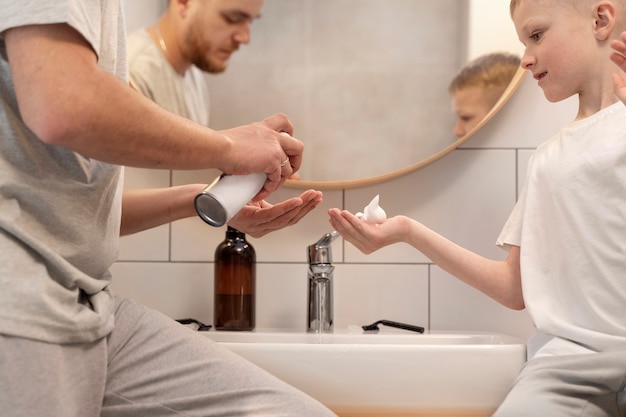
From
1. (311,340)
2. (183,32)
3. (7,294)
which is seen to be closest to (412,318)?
(311,340)

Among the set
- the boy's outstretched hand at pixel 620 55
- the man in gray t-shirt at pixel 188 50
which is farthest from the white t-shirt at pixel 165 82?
the boy's outstretched hand at pixel 620 55

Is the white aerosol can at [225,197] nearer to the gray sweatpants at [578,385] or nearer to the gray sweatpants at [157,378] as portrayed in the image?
the gray sweatpants at [157,378]

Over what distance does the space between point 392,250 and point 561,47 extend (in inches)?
19.4

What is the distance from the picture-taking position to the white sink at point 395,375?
1103 mm

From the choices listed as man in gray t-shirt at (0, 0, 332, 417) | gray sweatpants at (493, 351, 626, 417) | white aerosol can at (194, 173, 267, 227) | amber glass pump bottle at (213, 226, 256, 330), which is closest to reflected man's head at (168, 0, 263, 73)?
amber glass pump bottle at (213, 226, 256, 330)

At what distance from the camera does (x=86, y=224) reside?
0.88 metres

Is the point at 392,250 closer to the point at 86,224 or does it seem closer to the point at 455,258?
the point at 455,258

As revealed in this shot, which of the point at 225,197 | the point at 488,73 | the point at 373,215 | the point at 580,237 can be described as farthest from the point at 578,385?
the point at 488,73

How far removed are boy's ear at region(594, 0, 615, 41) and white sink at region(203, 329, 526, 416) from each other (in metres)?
0.58

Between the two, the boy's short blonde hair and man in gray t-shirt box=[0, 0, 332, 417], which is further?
the boy's short blonde hair

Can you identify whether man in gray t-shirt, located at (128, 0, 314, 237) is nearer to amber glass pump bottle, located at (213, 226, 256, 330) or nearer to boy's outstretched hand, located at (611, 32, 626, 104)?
amber glass pump bottle, located at (213, 226, 256, 330)

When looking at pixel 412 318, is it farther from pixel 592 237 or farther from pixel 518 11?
pixel 518 11

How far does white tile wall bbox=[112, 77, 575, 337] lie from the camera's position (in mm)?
1505

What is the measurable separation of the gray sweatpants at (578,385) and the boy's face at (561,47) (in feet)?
1.58
